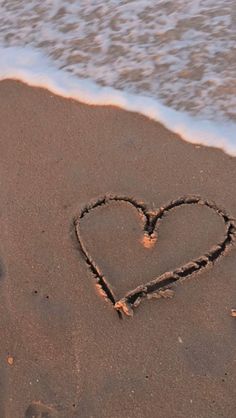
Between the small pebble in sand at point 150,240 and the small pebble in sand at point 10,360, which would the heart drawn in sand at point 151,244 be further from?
the small pebble in sand at point 10,360

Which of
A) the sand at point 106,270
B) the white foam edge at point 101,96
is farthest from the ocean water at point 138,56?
the sand at point 106,270

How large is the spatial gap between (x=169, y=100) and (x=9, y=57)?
1102 millimetres

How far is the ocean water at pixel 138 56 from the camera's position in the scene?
3180mm

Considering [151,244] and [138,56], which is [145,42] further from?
[151,244]

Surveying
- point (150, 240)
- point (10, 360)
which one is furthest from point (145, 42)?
point (10, 360)

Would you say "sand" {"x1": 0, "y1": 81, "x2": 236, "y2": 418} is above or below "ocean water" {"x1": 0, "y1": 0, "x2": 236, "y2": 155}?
below

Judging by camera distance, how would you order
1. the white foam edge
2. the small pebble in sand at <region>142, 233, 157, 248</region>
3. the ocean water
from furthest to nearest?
the ocean water
the white foam edge
the small pebble in sand at <region>142, 233, 157, 248</region>

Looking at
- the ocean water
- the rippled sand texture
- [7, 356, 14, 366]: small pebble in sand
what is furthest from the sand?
the rippled sand texture

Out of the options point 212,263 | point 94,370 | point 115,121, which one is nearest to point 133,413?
point 94,370

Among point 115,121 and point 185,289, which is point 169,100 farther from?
point 185,289

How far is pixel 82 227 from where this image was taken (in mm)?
2719

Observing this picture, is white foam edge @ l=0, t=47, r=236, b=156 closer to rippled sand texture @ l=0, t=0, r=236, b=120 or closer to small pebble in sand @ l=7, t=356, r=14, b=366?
rippled sand texture @ l=0, t=0, r=236, b=120

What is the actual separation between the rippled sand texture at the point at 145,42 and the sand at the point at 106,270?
0.30 metres

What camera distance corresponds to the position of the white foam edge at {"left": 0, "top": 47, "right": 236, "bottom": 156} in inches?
120
